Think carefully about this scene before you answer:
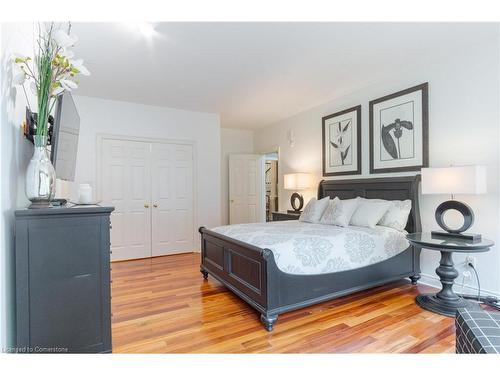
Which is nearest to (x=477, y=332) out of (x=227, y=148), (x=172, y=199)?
(x=172, y=199)

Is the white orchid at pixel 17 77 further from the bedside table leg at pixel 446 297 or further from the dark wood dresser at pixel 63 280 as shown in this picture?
the bedside table leg at pixel 446 297

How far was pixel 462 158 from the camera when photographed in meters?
2.73

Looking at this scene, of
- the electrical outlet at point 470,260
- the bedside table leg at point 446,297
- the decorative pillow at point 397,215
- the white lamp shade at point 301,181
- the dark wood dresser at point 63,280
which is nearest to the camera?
the dark wood dresser at point 63,280

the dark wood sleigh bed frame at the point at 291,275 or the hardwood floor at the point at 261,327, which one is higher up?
the dark wood sleigh bed frame at the point at 291,275

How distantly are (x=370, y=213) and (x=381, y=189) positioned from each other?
55cm

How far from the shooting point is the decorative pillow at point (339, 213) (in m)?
3.12

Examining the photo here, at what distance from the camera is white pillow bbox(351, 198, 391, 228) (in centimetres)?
301

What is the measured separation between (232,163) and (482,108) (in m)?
4.33

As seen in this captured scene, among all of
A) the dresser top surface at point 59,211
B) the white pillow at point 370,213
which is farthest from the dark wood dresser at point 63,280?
the white pillow at point 370,213

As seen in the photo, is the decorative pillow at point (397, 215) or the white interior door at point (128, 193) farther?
the white interior door at point (128, 193)

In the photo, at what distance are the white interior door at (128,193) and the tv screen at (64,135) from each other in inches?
94.5

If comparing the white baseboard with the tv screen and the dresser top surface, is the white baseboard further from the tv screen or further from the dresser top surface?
the tv screen

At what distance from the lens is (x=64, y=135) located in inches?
65.0

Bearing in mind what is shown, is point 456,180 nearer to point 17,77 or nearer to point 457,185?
point 457,185
